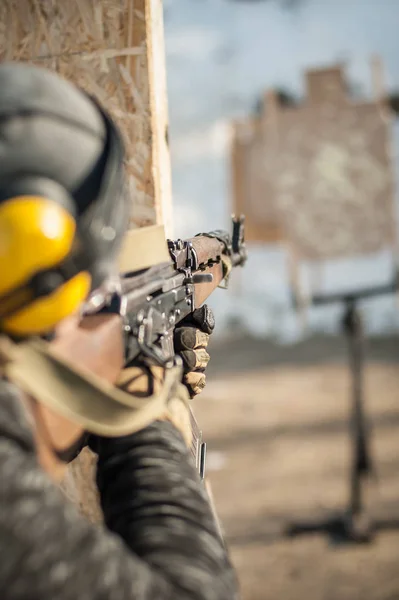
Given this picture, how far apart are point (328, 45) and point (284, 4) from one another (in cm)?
150

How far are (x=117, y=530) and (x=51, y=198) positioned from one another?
477 mm

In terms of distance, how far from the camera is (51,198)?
0.80 metres

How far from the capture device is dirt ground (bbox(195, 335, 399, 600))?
3.27m

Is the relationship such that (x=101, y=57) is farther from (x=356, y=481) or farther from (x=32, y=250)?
(x=356, y=481)

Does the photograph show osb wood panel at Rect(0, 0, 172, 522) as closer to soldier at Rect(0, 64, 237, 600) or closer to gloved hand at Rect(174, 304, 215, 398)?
gloved hand at Rect(174, 304, 215, 398)

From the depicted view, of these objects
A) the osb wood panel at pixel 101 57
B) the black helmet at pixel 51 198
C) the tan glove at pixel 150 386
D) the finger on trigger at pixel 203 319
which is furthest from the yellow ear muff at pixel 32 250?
the osb wood panel at pixel 101 57

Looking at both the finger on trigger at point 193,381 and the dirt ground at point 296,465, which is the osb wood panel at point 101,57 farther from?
the dirt ground at point 296,465

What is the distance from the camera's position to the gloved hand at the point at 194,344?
1.28 meters

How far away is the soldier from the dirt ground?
249cm

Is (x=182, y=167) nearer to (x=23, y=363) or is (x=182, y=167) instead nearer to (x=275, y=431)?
(x=275, y=431)

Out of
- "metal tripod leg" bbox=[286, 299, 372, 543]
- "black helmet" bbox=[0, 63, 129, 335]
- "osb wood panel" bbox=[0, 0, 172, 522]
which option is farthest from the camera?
"metal tripod leg" bbox=[286, 299, 372, 543]

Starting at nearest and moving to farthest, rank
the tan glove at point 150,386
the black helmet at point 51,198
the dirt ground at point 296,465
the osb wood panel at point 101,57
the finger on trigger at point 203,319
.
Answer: the black helmet at point 51,198
the tan glove at point 150,386
the finger on trigger at point 203,319
the osb wood panel at point 101,57
the dirt ground at point 296,465

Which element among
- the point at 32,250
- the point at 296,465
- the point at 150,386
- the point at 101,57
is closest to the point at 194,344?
the point at 150,386

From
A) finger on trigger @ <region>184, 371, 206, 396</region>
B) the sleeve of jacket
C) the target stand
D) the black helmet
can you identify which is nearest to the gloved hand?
finger on trigger @ <region>184, 371, 206, 396</region>
